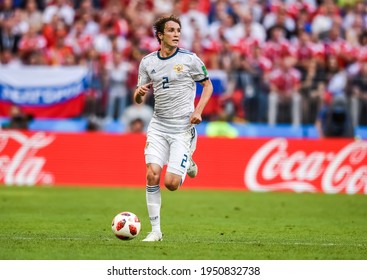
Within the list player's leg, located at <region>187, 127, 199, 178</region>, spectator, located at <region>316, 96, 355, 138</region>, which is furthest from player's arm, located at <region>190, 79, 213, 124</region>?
spectator, located at <region>316, 96, 355, 138</region>

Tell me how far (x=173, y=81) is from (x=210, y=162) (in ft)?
37.4

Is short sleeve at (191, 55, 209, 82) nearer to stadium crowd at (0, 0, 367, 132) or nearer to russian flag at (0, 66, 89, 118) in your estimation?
stadium crowd at (0, 0, 367, 132)

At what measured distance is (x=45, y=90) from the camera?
25.3m

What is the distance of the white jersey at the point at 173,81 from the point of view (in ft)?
43.6

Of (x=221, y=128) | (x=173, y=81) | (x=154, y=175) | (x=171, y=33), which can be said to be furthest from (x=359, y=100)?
(x=154, y=175)

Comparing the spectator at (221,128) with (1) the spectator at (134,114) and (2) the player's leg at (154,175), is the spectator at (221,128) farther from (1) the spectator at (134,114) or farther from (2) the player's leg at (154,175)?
(2) the player's leg at (154,175)

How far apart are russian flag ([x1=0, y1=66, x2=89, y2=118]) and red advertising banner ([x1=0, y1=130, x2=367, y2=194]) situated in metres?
1.07

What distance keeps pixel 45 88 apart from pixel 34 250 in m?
14.0

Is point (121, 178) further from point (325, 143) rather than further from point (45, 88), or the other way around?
point (325, 143)

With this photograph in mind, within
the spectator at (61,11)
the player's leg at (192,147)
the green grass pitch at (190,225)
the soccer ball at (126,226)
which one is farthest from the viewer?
the spectator at (61,11)

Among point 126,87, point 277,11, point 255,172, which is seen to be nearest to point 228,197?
point 255,172

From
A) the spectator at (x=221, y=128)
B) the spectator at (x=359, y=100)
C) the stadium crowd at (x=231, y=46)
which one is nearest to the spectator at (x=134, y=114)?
the stadium crowd at (x=231, y=46)

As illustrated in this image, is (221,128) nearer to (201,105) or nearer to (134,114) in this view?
(134,114)
